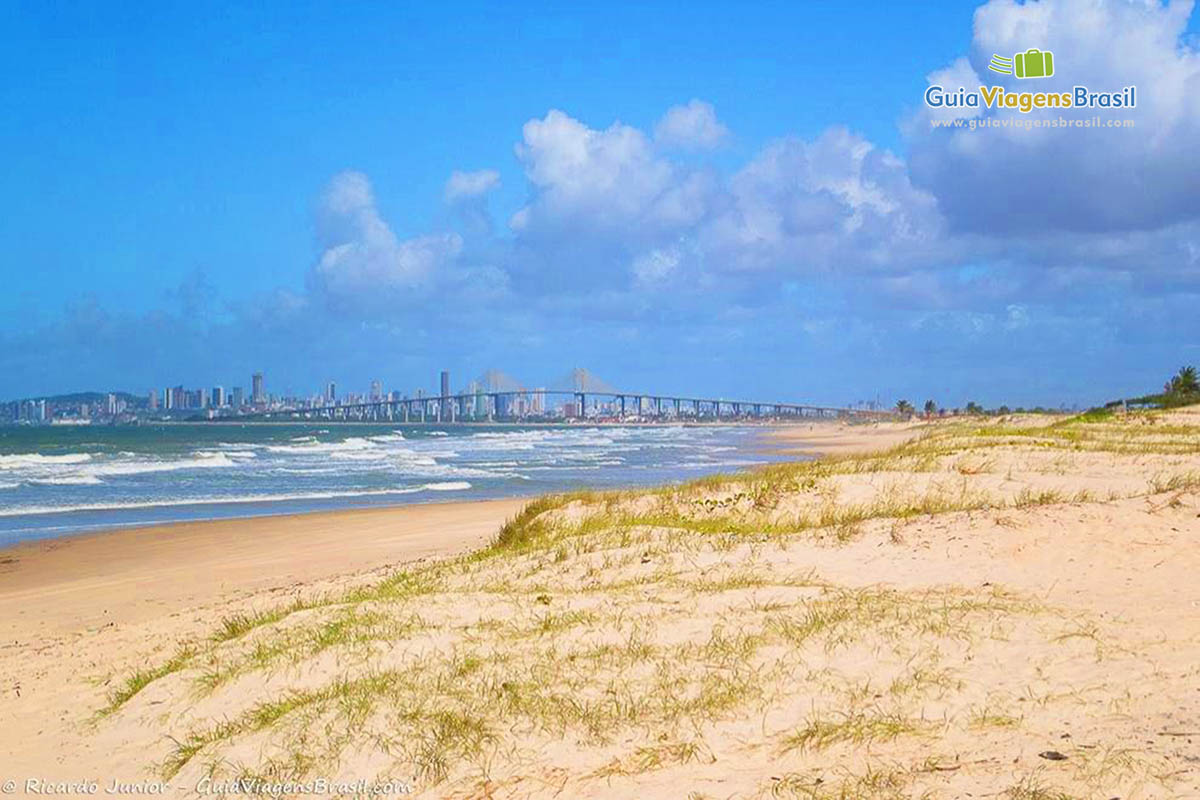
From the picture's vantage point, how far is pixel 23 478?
3784 centimetres

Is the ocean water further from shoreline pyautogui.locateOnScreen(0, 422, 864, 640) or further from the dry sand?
the dry sand

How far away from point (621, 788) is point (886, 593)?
3.84 m

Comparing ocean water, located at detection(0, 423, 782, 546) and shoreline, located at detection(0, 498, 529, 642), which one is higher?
ocean water, located at detection(0, 423, 782, 546)

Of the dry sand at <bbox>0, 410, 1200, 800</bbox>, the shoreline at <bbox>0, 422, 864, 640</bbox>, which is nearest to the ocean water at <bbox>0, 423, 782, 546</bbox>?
the shoreline at <bbox>0, 422, 864, 640</bbox>

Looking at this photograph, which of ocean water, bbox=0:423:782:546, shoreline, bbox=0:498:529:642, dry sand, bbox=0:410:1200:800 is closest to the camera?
dry sand, bbox=0:410:1200:800

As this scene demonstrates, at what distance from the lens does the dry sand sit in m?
4.88

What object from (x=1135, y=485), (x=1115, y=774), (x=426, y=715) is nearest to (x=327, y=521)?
(x=1135, y=485)

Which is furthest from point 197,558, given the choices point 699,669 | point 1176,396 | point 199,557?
point 1176,396

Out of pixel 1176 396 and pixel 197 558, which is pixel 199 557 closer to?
pixel 197 558

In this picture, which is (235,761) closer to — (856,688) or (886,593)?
Answer: (856,688)

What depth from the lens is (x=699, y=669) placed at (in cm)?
612

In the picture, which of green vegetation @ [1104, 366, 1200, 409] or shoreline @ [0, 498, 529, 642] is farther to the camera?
green vegetation @ [1104, 366, 1200, 409]

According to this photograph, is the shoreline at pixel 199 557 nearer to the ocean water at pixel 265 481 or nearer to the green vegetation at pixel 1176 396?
the ocean water at pixel 265 481

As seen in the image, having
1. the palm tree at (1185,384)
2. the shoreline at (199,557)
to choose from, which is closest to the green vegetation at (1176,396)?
the palm tree at (1185,384)
